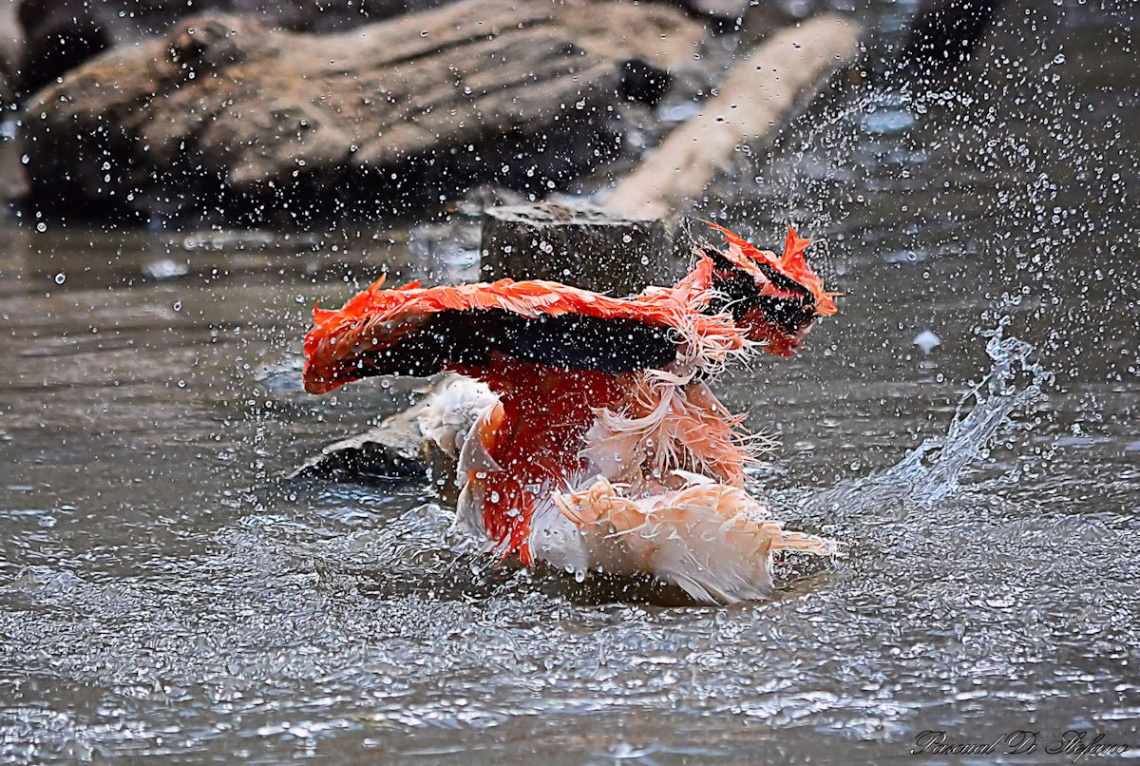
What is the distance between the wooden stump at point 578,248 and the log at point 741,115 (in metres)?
1.86

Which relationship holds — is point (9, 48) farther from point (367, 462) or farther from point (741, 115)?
point (367, 462)

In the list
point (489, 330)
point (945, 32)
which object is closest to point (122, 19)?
point (945, 32)

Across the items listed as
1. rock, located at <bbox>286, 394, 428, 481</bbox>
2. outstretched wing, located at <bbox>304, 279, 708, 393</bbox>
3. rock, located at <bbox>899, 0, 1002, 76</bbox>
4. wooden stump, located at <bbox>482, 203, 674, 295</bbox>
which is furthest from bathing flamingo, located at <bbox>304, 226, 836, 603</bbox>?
rock, located at <bbox>899, 0, 1002, 76</bbox>

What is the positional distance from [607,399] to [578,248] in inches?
16.6

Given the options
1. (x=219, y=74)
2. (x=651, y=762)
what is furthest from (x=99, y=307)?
(x=651, y=762)

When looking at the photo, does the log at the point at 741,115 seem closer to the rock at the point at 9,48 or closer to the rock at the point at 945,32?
the rock at the point at 945,32

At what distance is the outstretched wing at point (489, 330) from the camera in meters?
2.44

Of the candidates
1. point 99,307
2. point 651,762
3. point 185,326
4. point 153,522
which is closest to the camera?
point 651,762

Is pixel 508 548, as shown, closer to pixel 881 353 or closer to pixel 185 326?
pixel 881 353

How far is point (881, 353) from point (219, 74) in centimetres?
513

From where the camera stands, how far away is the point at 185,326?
5.23 meters

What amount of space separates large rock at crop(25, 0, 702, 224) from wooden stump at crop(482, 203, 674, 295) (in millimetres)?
5227

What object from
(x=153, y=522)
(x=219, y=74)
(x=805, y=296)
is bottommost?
(x=153, y=522)

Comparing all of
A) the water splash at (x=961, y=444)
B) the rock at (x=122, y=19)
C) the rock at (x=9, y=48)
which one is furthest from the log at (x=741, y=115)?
the rock at (x=9, y=48)
